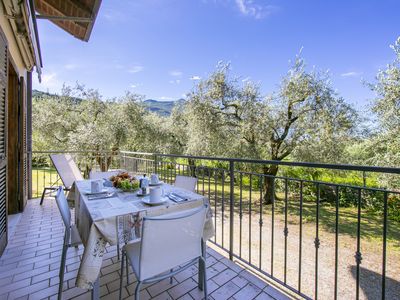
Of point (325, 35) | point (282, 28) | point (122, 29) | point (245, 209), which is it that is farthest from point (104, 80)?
point (325, 35)

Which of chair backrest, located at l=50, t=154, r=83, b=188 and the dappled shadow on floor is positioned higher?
chair backrest, located at l=50, t=154, r=83, b=188

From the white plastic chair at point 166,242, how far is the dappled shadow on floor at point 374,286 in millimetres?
3835

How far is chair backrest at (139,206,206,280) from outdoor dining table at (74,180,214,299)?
260 mm

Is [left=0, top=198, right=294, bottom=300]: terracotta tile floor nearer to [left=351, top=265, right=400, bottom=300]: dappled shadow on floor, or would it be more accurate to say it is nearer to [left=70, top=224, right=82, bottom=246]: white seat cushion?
[left=70, top=224, right=82, bottom=246]: white seat cushion

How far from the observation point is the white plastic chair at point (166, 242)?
3.52 ft

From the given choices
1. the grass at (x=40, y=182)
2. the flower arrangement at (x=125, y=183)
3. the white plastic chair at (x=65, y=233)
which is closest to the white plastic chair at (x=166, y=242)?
the white plastic chair at (x=65, y=233)

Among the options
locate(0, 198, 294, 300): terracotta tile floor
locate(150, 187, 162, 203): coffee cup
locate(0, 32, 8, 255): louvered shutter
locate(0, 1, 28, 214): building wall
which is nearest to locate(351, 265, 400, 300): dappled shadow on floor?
locate(0, 198, 294, 300): terracotta tile floor

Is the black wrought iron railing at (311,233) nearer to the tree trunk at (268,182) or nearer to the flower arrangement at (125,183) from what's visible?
the tree trunk at (268,182)

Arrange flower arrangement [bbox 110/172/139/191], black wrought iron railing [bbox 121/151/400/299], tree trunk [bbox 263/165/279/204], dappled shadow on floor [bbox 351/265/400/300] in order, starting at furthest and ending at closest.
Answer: tree trunk [bbox 263/165/279/204] → dappled shadow on floor [bbox 351/265/400/300] → flower arrangement [bbox 110/172/139/191] → black wrought iron railing [bbox 121/151/400/299]

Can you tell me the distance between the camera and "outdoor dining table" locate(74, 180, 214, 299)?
116 centimetres

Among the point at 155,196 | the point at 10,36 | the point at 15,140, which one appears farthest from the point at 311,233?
the point at 10,36

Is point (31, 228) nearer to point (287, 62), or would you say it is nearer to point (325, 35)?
point (287, 62)

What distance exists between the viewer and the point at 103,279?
184cm

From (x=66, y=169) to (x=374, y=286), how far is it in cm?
604
